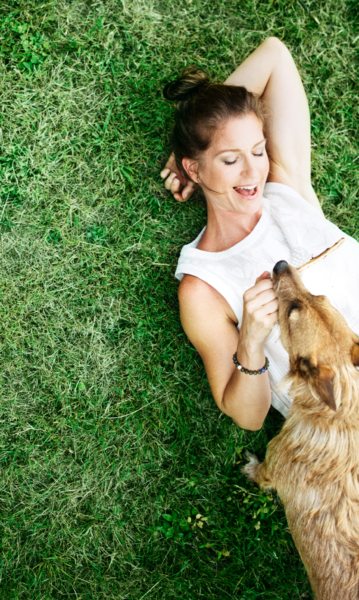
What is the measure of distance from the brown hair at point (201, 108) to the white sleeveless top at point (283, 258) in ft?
2.63

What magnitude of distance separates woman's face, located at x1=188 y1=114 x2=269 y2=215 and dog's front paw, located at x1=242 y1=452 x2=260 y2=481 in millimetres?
2403

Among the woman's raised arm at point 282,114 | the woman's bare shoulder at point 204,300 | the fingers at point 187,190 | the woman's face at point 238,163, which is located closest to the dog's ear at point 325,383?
the woman's bare shoulder at point 204,300

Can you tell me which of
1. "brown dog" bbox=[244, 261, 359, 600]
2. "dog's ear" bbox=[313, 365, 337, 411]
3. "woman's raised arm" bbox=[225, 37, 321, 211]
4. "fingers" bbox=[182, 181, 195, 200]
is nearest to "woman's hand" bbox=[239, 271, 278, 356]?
"brown dog" bbox=[244, 261, 359, 600]

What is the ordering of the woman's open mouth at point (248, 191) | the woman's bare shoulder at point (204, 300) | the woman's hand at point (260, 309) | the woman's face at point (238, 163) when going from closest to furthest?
the woman's hand at point (260, 309) < the woman's face at point (238, 163) < the woman's open mouth at point (248, 191) < the woman's bare shoulder at point (204, 300)

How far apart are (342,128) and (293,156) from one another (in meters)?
1.18

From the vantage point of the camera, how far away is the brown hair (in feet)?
10.3

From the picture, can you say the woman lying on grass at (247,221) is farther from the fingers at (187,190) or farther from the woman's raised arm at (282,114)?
the fingers at (187,190)

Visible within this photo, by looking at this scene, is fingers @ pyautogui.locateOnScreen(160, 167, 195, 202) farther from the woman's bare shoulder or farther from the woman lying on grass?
the woman's bare shoulder

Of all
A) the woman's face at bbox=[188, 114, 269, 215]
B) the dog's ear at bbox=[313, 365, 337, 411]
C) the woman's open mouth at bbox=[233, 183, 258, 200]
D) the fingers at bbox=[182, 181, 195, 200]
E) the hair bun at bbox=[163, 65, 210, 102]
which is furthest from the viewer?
the fingers at bbox=[182, 181, 195, 200]

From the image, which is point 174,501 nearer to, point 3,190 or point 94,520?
point 94,520

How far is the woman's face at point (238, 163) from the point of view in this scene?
121 inches

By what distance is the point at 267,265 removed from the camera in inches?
130

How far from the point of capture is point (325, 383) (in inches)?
88.1

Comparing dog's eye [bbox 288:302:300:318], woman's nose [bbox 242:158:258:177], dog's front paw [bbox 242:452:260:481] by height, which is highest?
woman's nose [bbox 242:158:258:177]
